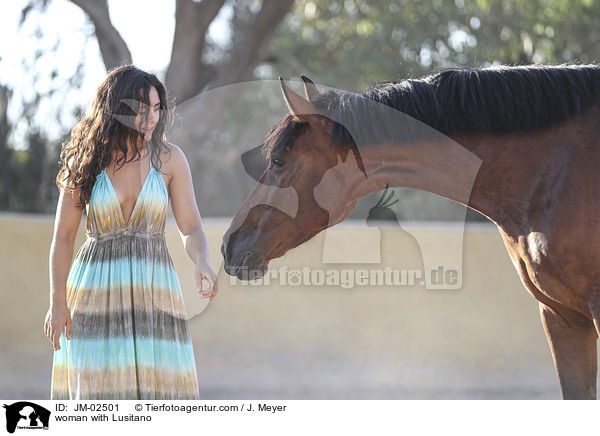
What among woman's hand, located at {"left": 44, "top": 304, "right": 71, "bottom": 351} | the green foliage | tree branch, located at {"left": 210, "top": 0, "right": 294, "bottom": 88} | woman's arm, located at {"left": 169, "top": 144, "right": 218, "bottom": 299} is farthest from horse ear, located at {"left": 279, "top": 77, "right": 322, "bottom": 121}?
the green foliage

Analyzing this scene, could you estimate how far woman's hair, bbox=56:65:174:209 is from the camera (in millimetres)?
2457

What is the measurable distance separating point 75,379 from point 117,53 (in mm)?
6969

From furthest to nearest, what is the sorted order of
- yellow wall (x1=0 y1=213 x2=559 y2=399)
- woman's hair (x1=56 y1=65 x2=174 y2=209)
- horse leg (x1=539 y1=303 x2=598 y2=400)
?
yellow wall (x1=0 y1=213 x2=559 y2=399) < horse leg (x1=539 y1=303 x2=598 y2=400) < woman's hair (x1=56 y1=65 x2=174 y2=209)

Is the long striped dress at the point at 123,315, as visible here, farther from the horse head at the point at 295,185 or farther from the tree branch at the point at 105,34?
the tree branch at the point at 105,34

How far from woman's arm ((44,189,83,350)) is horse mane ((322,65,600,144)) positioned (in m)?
1.02

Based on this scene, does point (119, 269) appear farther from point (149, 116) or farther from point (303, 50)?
point (303, 50)

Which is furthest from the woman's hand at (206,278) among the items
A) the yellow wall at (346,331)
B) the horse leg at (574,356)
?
the yellow wall at (346,331)

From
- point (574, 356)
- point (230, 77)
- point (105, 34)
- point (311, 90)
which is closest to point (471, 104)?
point (311, 90)

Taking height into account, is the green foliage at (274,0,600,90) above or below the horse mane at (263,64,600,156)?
above
